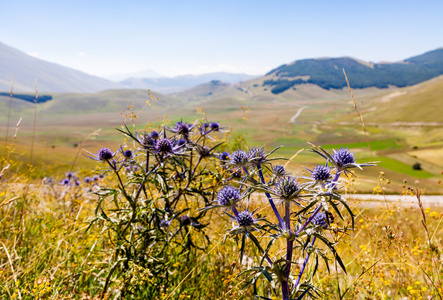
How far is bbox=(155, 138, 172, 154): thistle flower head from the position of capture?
133 inches

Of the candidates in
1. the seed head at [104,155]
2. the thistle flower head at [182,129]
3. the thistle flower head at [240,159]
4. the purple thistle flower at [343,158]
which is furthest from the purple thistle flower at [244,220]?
the seed head at [104,155]

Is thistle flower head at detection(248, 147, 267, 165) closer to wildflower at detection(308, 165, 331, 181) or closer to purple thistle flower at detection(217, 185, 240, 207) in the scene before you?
purple thistle flower at detection(217, 185, 240, 207)

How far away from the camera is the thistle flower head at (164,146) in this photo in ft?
11.0

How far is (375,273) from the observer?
355 centimetres

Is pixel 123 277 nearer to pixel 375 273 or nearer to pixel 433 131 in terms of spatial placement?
pixel 375 273

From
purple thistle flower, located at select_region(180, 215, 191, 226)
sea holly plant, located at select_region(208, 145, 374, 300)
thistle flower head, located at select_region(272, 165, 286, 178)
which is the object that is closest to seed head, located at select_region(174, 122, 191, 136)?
purple thistle flower, located at select_region(180, 215, 191, 226)

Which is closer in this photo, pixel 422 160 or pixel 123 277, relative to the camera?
pixel 123 277

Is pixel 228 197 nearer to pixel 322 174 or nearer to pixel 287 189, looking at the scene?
pixel 287 189

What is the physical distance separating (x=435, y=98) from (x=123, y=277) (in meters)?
197

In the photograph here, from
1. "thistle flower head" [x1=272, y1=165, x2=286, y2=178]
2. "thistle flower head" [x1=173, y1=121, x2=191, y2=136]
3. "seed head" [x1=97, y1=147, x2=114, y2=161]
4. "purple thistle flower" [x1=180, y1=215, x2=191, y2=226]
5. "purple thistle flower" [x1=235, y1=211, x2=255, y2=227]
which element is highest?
"thistle flower head" [x1=173, y1=121, x2=191, y2=136]

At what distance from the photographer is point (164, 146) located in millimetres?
3400

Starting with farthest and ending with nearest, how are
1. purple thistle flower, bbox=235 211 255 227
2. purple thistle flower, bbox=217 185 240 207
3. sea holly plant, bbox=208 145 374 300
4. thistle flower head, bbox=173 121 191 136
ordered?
thistle flower head, bbox=173 121 191 136 < purple thistle flower, bbox=217 185 240 207 < purple thistle flower, bbox=235 211 255 227 < sea holly plant, bbox=208 145 374 300

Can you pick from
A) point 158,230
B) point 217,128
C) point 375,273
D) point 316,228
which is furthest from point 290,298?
point 217,128

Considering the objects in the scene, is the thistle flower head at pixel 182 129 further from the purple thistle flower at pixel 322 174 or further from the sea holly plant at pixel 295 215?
the purple thistle flower at pixel 322 174
